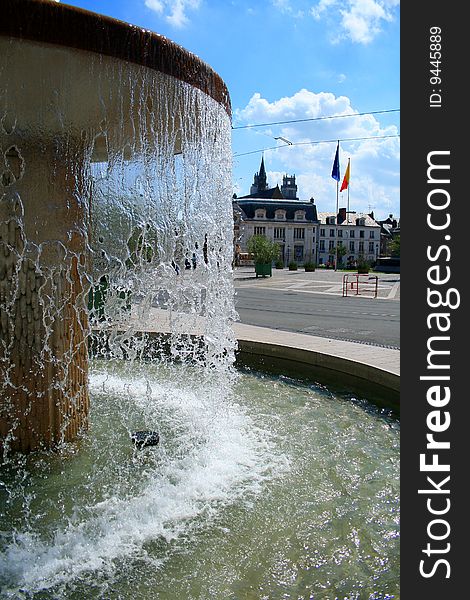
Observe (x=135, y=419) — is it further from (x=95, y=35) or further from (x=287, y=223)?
(x=287, y=223)

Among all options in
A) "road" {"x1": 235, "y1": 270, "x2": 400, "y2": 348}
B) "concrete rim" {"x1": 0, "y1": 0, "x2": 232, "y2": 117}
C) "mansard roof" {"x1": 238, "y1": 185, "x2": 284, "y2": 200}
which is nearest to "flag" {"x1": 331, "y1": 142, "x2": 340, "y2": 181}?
"road" {"x1": 235, "y1": 270, "x2": 400, "y2": 348}

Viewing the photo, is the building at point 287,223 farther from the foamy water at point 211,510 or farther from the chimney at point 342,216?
the foamy water at point 211,510

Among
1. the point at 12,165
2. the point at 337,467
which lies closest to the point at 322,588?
the point at 337,467

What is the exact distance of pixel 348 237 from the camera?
96.4m

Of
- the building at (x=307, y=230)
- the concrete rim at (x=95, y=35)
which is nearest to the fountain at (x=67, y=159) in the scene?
the concrete rim at (x=95, y=35)

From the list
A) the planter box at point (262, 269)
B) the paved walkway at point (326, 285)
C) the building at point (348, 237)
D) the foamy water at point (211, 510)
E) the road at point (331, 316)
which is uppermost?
the building at point (348, 237)

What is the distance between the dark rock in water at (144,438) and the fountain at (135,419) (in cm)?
5

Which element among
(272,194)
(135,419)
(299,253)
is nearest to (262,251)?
(135,419)

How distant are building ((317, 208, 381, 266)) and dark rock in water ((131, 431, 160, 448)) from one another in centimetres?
8976

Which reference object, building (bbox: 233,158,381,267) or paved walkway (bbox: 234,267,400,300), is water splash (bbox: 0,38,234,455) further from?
building (bbox: 233,158,381,267)

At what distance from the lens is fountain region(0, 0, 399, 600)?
10.3ft

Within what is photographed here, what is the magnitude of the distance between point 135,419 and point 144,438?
876 millimetres

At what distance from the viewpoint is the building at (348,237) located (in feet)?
310

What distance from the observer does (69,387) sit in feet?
15.6
